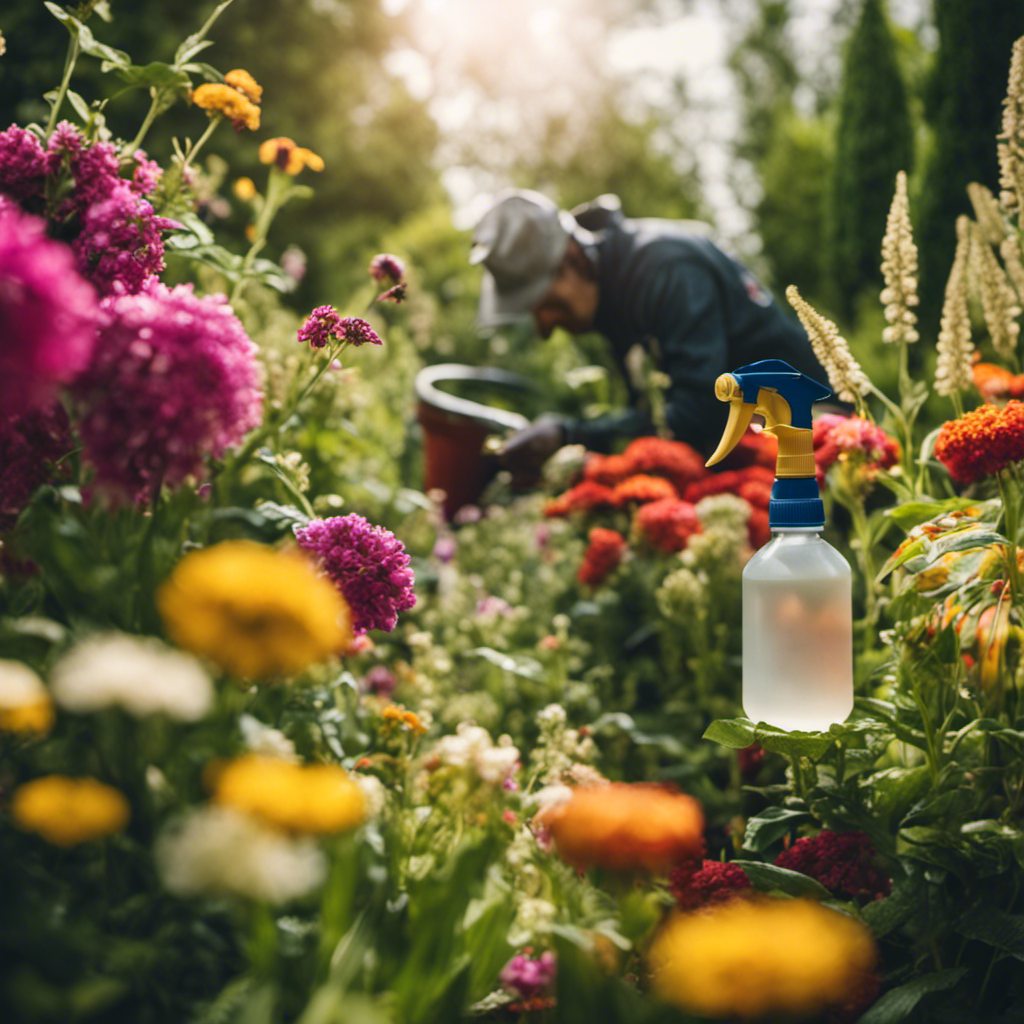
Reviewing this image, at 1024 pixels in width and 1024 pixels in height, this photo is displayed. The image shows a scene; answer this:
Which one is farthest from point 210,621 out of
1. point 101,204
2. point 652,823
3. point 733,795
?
point 733,795

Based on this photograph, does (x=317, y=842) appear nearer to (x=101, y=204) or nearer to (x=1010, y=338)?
(x=101, y=204)

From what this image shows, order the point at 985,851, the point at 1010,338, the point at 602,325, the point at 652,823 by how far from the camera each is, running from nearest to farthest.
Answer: the point at 652,823, the point at 985,851, the point at 1010,338, the point at 602,325

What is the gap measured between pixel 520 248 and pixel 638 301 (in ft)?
1.30

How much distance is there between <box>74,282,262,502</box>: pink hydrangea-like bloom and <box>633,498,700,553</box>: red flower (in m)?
1.31

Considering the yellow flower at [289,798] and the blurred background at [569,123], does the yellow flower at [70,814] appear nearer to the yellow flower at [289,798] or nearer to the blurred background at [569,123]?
the yellow flower at [289,798]

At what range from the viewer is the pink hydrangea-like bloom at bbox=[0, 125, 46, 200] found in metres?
0.90

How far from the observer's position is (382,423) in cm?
334

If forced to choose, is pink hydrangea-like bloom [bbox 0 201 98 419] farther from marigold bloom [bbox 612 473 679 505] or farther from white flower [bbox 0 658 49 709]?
marigold bloom [bbox 612 473 679 505]

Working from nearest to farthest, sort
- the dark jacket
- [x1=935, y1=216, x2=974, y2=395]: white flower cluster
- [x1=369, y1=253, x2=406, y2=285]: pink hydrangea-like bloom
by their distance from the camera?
1. [x1=935, y1=216, x2=974, y2=395]: white flower cluster
2. [x1=369, y1=253, x2=406, y2=285]: pink hydrangea-like bloom
3. the dark jacket

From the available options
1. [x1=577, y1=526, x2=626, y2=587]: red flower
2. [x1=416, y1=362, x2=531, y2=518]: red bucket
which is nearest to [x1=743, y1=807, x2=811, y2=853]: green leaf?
[x1=577, y1=526, x2=626, y2=587]: red flower

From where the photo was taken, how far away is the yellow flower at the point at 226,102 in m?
1.27

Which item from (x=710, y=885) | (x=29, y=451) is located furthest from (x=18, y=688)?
(x=710, y=885)

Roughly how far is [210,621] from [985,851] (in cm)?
96

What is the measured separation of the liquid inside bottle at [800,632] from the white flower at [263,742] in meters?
0.61
